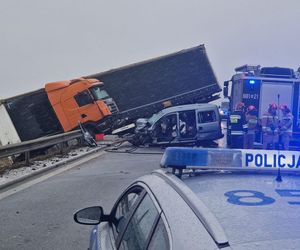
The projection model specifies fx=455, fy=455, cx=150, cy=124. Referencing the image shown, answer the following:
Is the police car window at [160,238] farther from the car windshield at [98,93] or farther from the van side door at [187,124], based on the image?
the car windshield at [98,93]

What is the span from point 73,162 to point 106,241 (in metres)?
11.2

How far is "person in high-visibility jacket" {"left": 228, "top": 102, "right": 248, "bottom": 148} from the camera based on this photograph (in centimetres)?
1555

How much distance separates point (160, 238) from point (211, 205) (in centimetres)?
26

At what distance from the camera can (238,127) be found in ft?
51.1

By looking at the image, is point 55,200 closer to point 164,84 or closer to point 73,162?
point 73,162

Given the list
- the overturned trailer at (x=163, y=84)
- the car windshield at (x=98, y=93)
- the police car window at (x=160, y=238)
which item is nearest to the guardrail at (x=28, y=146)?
the car windshield at (x=98, y=93)

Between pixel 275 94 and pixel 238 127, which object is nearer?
pixel 238 127

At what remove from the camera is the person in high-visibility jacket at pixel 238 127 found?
51.0 feet

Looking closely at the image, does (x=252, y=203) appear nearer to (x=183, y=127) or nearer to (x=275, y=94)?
(x=275, y=94)

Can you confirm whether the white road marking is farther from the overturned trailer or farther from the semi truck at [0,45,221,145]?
the overturned trailer

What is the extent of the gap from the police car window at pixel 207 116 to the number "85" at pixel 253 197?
1648cm

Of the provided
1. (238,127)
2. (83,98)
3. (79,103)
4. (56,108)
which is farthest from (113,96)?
(238,127)

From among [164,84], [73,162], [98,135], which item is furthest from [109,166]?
[164,84]

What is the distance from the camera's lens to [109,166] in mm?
12977
